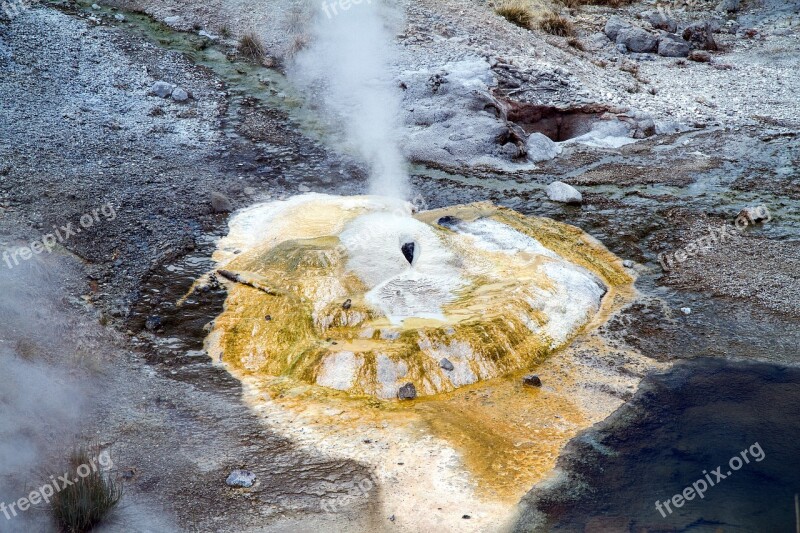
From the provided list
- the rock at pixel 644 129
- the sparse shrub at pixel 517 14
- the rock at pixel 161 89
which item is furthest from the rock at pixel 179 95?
the rock at pixel 644 129

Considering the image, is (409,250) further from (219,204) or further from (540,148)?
(540,148)

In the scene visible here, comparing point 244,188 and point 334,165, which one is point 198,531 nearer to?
point 244,188

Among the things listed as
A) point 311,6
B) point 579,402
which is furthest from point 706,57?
point 579,402

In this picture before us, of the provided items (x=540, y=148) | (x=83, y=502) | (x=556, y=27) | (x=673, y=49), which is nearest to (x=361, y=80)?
(x=540, y=148)

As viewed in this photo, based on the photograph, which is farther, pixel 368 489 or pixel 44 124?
pixel 44 124

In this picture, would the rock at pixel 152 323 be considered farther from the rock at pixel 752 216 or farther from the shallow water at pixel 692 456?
the rock at pixel 752 216
